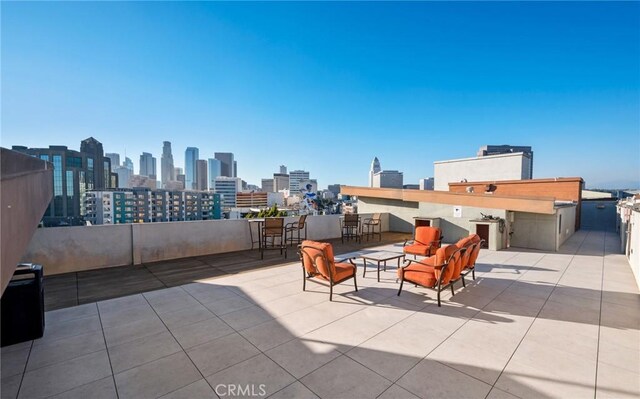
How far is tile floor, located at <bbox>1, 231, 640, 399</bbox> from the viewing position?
6.76 feet

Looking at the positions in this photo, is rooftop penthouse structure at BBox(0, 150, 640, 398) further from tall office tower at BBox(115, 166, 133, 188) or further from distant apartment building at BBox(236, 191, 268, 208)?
tall office tower at BBox(115, 166, 133, 188)

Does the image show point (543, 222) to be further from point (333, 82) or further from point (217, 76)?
point (217, 76)

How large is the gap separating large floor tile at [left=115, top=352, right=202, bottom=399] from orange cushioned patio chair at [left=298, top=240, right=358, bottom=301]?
210 cm

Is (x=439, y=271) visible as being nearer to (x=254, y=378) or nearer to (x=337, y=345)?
(x=337, y=345)

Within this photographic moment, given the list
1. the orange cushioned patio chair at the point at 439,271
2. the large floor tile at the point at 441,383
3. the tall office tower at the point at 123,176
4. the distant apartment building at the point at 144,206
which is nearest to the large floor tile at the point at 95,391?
the large floor tile at the point at 441,383

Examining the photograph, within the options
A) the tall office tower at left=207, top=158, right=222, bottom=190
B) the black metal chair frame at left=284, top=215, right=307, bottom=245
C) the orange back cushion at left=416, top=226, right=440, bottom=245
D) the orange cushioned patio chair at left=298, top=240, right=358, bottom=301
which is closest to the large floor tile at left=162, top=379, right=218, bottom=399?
the orange cushioned patio chair at left=298, top=240, right=358, bottom=301

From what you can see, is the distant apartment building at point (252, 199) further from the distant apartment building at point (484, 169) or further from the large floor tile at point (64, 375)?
the large floor tile at point (64, 375)

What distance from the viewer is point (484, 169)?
19062 mm

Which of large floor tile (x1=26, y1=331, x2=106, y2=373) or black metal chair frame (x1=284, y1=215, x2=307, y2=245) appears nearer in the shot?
large floor tile (x1=26, y1=331, x2=106, y2=373)

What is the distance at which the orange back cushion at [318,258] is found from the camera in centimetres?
390

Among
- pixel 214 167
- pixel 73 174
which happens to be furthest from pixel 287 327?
pixel 214 167

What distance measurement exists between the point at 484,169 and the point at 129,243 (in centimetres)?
2176

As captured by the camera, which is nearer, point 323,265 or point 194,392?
point 194,392

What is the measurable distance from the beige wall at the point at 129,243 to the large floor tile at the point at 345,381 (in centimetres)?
571
